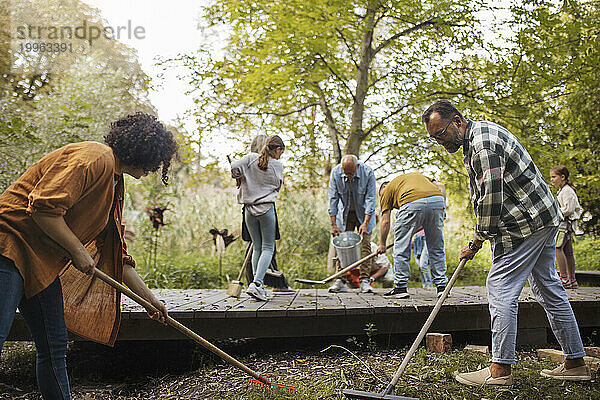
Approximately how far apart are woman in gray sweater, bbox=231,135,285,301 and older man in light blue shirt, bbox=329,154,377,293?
3.61 ft

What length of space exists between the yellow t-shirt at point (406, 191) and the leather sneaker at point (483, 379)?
2.11 meters

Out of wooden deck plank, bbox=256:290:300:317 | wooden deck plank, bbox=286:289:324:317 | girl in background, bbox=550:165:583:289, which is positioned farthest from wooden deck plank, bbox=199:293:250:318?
girl in background, bbox=550:165:583:289

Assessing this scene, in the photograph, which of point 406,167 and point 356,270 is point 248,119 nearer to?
point 406,167

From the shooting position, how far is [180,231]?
8547mm

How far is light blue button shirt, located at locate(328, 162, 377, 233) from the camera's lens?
5496 mm

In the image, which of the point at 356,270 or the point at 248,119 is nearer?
the point at 356,270

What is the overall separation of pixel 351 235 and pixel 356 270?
691 mm

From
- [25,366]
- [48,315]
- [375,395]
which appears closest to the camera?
[48,315]

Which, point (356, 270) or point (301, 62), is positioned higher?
point (301, 62)

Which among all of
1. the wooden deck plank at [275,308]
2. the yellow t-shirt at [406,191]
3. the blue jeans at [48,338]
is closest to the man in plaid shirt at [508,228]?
the wooden deck plank at [275,308]

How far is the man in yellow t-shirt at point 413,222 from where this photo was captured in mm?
4664

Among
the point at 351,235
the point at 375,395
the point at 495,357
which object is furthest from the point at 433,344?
the point at 351,235

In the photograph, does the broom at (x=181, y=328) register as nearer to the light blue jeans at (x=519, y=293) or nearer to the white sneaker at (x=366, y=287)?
the light blue jeans at (x=519, y=293)

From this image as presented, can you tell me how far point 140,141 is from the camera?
2.10m
